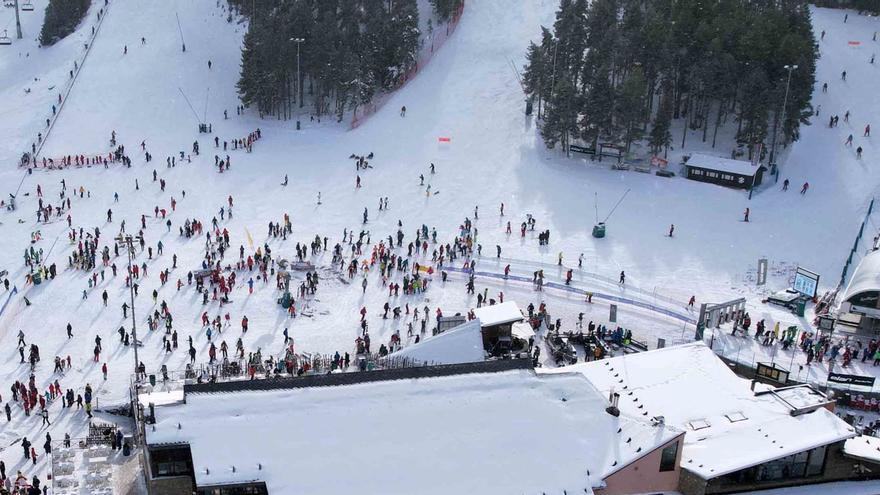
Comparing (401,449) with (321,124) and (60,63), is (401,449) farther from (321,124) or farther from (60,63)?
(60,63)

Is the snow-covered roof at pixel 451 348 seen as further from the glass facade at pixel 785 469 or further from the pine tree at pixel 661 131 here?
the pine tree at pixel 661 131

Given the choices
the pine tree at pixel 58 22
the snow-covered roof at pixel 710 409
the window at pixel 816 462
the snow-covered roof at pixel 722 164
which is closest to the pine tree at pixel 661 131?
the snow-covered roof at pixel 722 164

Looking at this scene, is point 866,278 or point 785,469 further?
point 866,278

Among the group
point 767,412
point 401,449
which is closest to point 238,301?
point 401,449

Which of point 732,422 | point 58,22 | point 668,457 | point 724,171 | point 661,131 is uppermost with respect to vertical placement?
point 58,22

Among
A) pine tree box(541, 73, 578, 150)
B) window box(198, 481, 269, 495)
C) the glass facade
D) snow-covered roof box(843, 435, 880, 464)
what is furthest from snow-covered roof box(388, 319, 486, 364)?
pine tree box(541, 73, 578, 150)

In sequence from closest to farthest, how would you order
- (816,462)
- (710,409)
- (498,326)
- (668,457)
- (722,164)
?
(668,457)
(816,462)
(710,409)
(498,326)
(722,164)

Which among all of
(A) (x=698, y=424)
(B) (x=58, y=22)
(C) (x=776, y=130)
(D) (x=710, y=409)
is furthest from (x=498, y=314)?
(B) (x=58, y=22)

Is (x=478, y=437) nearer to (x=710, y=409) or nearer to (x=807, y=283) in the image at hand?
(x=710, y=409)
